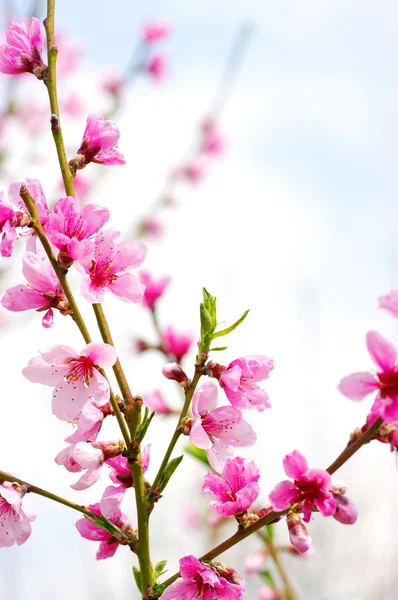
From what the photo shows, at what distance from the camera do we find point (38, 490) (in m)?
1.48

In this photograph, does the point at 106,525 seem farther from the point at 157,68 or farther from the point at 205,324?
the point at 157,68

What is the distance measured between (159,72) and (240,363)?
4.95 meters

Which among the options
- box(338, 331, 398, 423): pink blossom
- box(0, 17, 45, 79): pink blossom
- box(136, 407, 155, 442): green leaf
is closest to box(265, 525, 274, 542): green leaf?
box(136, 407, 155, 442): green leaf

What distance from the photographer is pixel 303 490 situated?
1.37 metres

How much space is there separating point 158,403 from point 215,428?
1355 mm

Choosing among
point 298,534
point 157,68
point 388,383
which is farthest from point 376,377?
point 157,68

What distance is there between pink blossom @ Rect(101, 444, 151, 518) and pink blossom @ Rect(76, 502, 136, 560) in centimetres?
2

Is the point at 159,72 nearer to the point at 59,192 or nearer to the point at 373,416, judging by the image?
the point at 59,192

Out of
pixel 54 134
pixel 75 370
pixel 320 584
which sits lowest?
pixel 320 584

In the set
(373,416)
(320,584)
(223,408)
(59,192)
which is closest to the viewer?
(373,416)

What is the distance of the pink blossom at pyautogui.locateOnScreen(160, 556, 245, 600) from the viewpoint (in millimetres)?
1392

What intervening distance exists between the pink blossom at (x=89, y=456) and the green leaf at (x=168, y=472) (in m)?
0.11

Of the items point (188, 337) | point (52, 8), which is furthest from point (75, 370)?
point (188, 337)

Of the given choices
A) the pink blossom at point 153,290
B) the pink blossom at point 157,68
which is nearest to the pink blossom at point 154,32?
the pink blossom at point 157,68
